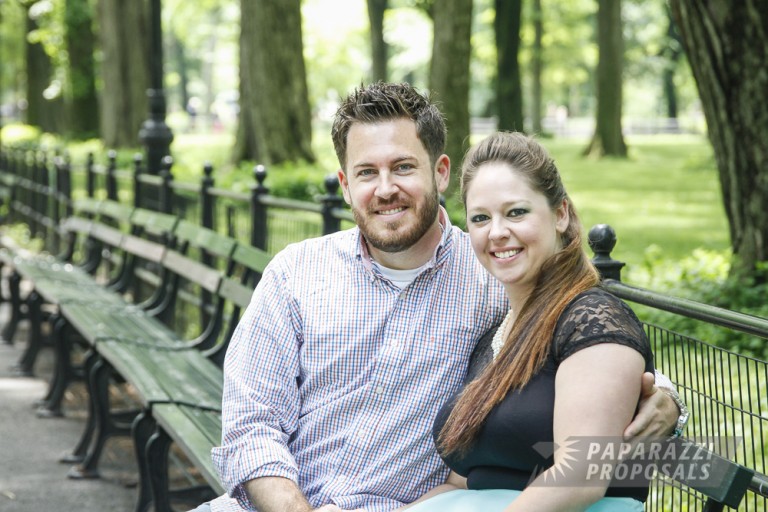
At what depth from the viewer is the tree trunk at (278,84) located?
50.1 feet

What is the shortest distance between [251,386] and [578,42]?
59.2 metres

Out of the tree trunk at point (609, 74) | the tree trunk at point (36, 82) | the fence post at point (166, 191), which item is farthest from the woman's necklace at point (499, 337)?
the tree trunk at point (36, 82)

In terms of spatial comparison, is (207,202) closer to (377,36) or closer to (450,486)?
(450,486)

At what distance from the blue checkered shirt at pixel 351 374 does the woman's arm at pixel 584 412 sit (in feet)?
2.55

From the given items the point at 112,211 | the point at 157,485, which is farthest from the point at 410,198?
the point at 112,211

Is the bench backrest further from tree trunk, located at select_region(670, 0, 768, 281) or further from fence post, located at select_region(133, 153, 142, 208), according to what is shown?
fence post, located at select_region(133, 153, 142, 208)

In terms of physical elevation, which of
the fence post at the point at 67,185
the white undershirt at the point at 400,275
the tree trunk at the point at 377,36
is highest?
the tree trunk at the point at 377,36

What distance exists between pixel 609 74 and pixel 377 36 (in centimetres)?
676

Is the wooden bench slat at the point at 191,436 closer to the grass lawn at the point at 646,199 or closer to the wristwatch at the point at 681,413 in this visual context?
the wristwatch at the point at 681,413

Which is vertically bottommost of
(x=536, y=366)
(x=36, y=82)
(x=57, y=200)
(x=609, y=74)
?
(x=57, y=200)

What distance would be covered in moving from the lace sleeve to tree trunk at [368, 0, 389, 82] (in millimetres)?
29572

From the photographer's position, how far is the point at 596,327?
2717 millimetres

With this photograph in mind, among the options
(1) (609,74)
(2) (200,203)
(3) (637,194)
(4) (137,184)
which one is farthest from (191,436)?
(1) (609,74)

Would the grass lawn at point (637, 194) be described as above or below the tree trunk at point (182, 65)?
below
